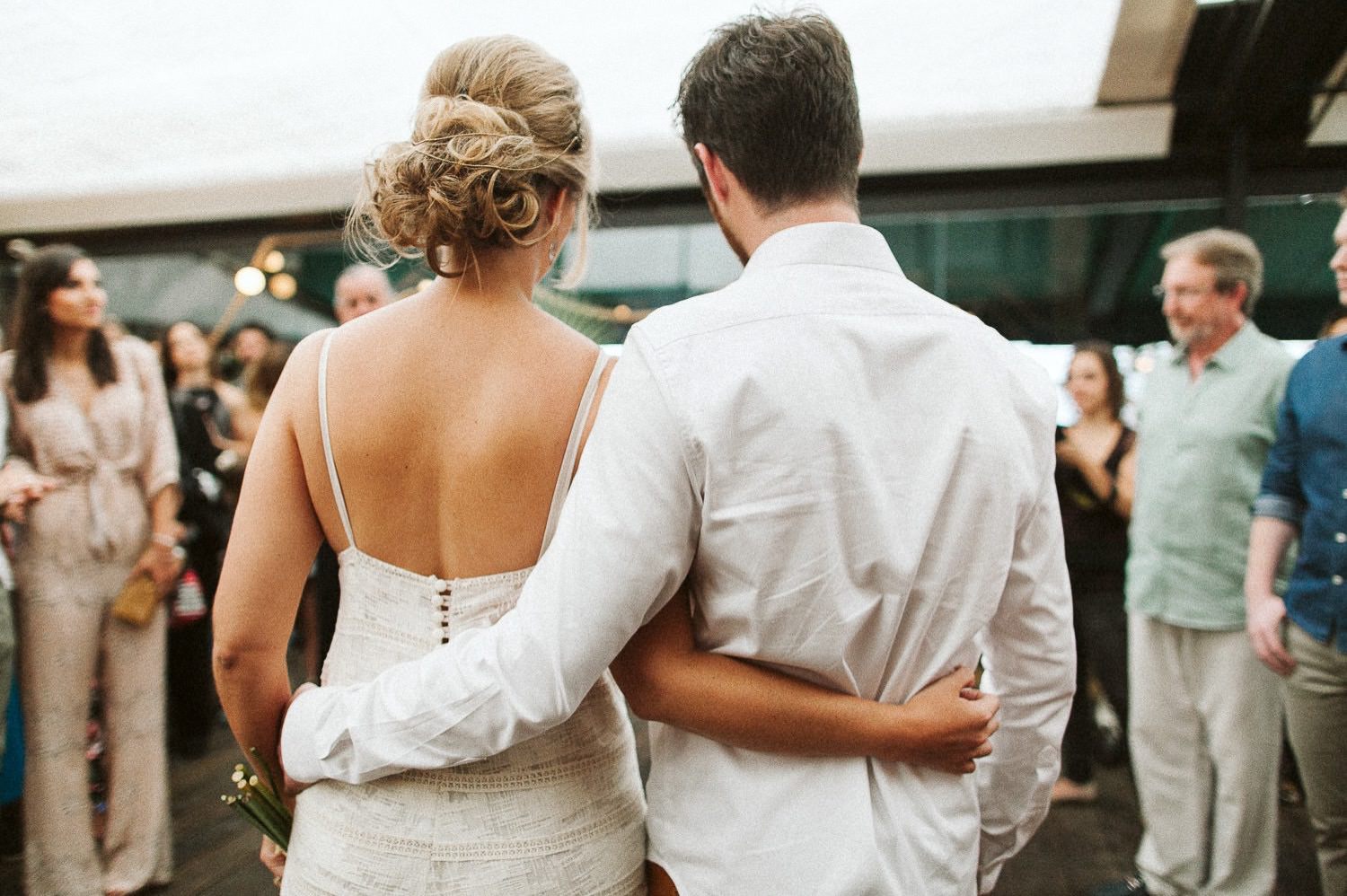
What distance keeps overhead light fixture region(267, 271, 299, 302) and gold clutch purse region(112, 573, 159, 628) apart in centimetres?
374

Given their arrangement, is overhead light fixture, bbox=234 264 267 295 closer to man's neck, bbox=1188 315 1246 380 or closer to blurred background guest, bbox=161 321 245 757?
blurred background guest, bbox=161 321 245 757

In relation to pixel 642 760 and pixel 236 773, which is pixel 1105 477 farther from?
pixel 236 773

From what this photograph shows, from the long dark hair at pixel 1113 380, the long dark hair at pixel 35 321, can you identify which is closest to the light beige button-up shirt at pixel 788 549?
the long dark hair at pixel 35 321

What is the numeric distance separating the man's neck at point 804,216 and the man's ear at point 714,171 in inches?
1.9

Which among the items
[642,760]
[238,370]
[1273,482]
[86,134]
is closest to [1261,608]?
[1273,482]

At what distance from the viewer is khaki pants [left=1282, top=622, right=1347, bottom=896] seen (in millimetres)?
2018

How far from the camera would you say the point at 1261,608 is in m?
2.16

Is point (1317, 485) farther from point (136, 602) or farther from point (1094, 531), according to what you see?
point (136, 602)

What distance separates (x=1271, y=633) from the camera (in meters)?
2.13

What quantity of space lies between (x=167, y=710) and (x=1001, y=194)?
4904mm

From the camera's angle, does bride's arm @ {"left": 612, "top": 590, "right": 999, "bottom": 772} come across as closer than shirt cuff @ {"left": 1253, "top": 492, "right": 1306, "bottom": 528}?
Yes

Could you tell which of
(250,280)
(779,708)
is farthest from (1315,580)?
(250,280)

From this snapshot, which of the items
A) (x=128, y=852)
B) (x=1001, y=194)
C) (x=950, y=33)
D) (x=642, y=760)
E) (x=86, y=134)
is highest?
(x=950, y=33)

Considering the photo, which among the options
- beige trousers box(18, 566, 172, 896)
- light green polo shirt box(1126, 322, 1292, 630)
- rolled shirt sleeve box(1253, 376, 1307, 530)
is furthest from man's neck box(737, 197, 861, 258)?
beige trousers box(18, 566, 172, 896)
